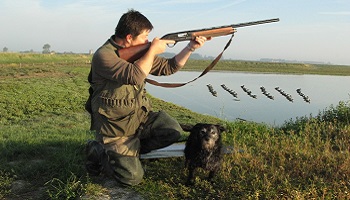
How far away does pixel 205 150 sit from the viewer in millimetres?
4352

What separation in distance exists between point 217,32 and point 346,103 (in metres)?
5.50

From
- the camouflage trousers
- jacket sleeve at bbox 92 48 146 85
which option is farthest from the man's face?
the camouflage trousers

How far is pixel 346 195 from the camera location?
3.85 m

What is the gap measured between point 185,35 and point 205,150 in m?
1.59

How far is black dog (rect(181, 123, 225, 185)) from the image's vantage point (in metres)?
4.34

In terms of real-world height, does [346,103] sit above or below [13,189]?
above

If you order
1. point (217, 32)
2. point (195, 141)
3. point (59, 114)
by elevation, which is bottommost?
point (59, 114)

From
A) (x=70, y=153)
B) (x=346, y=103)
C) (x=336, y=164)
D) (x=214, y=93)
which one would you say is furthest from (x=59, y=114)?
(x=214, y=93)

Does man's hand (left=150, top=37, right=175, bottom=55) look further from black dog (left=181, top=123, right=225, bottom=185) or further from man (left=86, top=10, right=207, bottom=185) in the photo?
black dog (left=181, top=123, right=225, bottom=185)

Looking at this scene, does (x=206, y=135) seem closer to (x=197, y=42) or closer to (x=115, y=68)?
(x=197, y=42)

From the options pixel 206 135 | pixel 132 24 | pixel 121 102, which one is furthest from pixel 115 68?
pixel 206 135

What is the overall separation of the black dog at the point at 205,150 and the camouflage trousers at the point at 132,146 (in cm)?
52

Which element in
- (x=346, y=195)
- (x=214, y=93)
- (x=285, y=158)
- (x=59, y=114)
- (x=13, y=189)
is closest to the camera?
(x=346, y=195)

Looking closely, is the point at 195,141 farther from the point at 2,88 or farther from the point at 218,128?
the point at 2,88
